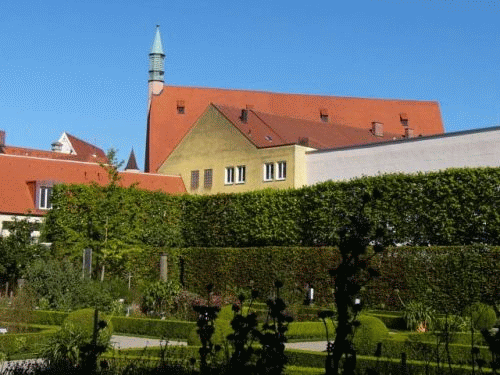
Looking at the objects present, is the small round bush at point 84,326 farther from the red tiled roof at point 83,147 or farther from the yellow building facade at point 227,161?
the red tiled roof at point 83,147

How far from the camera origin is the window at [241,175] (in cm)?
5386

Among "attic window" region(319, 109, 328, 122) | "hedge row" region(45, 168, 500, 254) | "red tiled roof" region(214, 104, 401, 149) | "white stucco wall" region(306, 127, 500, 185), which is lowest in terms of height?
"hedge row" region(45, 168, 500, 254)

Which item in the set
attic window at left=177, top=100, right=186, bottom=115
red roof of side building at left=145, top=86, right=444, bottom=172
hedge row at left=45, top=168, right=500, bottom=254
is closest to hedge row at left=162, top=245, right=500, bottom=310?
hedge row at left=45, top=168, right=500, bottom=254

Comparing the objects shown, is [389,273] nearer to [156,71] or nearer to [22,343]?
[22,343]

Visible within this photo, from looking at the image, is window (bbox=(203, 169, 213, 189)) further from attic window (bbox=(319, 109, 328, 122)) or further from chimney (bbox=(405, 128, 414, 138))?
attic window (bbox=(319, 109, 328, 122))

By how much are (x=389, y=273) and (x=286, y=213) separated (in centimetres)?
770

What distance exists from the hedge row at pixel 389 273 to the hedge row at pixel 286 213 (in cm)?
137

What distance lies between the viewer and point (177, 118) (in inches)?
2980

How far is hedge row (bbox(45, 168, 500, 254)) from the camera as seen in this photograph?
32438 mm

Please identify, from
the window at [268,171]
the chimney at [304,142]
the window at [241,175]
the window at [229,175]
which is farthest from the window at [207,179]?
the chimney at [304,142]

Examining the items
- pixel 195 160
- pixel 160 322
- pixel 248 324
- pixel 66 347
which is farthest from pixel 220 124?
pixel 248 324

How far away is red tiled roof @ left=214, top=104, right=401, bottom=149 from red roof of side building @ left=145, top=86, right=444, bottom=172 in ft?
39.1

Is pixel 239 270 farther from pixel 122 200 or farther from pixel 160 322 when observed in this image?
pixel 160 322

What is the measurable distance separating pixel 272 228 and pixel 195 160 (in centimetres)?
1892
